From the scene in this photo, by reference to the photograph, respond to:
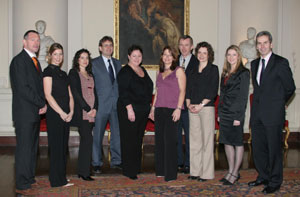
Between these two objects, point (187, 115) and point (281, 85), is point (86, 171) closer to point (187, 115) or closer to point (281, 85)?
point (187, 115)

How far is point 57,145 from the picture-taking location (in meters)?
3.75

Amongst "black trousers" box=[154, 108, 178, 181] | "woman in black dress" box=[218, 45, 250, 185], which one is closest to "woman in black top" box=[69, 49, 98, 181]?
"black trousers" box=[154, 108, 178, 181]

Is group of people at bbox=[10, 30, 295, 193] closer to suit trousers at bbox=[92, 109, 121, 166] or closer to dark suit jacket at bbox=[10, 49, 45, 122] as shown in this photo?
dark suit jacket at bbox=[10, 49, 45, 122]

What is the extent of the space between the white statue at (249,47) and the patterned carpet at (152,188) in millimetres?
3332

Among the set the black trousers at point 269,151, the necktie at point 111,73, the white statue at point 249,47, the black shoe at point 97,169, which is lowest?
the black shoe at point 97,169

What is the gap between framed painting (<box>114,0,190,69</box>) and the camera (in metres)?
6.91

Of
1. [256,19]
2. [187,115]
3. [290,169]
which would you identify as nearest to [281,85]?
[187,115]

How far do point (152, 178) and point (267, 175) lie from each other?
4.40 feet

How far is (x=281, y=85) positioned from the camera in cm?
369

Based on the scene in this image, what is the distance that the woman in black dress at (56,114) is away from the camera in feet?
12.2

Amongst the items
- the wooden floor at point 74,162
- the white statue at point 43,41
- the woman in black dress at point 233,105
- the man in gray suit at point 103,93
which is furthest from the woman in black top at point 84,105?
the white statue at point 43,41

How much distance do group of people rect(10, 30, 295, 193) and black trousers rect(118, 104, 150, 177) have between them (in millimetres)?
12

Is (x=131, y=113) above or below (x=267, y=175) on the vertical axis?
above

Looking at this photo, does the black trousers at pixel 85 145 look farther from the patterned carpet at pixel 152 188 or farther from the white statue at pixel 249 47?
the white statue at pixel 249 47
